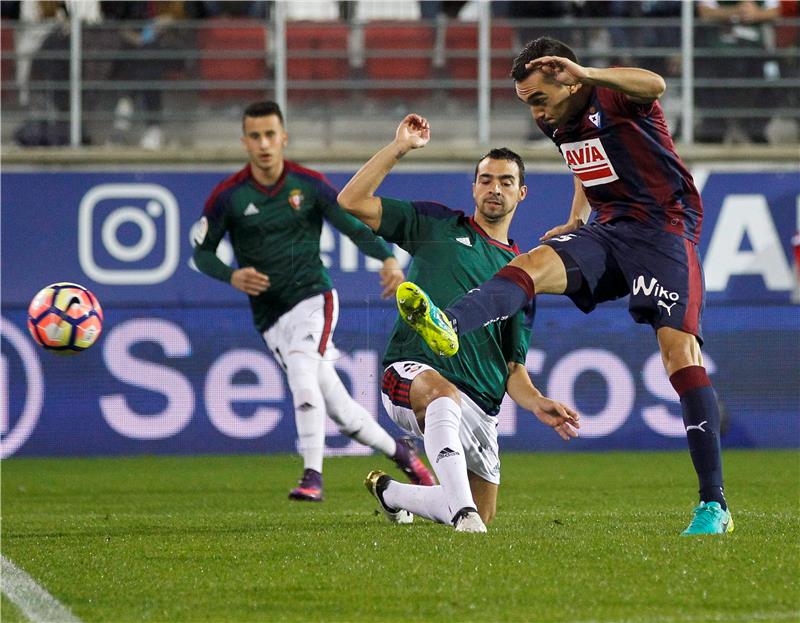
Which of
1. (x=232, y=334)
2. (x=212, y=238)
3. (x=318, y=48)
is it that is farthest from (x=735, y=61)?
(x=212, y=238)

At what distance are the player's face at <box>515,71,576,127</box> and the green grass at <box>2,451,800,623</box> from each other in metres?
1.81

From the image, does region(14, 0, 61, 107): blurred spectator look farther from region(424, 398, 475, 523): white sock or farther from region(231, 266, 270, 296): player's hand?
region(424, 398, 475, 523): white sock

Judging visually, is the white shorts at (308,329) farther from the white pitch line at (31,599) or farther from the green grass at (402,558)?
the white pitch line at (31,599)

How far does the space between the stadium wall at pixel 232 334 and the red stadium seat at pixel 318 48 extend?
1696 mm

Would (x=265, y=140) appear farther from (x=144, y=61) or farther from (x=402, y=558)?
(x=144, y=61)

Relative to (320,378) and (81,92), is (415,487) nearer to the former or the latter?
(320,378)

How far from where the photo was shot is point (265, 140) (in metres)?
9.35

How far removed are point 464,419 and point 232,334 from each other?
6659mm

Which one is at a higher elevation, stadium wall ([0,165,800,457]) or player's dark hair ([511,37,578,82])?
player's dark hair ([511,37,578,82])

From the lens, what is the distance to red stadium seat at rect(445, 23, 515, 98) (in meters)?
14.6

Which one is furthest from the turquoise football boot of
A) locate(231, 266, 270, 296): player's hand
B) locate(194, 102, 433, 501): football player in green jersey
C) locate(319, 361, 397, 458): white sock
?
locate(231, 266, 270, 296): player's hand

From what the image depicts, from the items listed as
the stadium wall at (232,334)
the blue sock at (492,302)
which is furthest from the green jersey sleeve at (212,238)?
the blue sock at (492,302)

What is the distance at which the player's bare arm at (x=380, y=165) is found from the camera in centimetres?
613

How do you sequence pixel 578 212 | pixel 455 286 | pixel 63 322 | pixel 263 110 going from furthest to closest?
pixel 263 110
pixel 63 322
pixel 578 212
pixel 455 286
